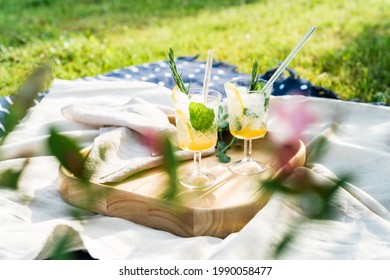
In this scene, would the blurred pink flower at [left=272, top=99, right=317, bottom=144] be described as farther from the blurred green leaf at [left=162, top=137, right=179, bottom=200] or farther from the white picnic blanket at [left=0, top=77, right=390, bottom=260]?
the white picnic blanket at [left=0, top=77, right=390, bottom=260]

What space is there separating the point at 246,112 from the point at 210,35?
3044 millimetres

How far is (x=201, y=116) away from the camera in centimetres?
171

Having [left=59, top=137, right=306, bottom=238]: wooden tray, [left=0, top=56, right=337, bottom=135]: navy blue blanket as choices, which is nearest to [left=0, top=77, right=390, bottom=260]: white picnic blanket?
[left=59, top=137, right=306, bottom=238]: wooden tray

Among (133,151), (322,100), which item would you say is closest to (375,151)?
(322,100)

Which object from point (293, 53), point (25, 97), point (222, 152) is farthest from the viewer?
point (222, 152)

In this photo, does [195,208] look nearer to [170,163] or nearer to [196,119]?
[196,119]

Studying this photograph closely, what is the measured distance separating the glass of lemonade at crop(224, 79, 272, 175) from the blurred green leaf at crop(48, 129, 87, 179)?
1.48m

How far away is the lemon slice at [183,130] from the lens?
1752mm

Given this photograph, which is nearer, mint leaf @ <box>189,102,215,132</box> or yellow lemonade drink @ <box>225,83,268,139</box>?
mint leaf @ <box>189,102,215,132</box>

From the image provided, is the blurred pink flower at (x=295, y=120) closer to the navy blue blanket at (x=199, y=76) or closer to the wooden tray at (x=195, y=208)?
the wooden tray at (x=195, y=208)

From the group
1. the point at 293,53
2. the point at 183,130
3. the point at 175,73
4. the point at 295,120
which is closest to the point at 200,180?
the point at 183,130

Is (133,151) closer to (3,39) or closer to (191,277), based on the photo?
(191,277)

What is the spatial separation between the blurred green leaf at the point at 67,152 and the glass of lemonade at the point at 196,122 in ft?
4.38

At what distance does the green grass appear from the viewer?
3.90 metres
